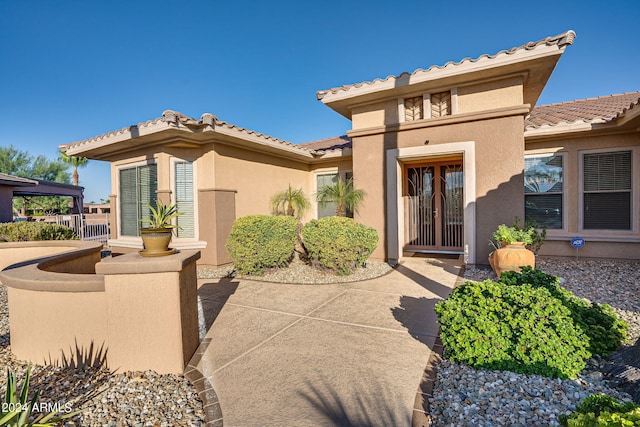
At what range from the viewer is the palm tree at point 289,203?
1060cm

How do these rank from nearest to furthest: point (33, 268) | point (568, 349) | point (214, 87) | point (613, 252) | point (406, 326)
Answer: point (568, 349)
point (33, 268)
point (406, 326)
point (613, 252)
point (214, 87)

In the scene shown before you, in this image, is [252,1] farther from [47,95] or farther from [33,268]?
[47,95]

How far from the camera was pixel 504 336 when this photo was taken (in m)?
3.28

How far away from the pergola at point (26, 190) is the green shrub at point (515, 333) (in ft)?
60.9

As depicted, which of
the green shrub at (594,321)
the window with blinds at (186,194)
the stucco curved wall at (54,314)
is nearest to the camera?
the green shrub at (594,321)

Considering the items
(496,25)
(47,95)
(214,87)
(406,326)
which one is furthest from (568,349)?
(47,95)

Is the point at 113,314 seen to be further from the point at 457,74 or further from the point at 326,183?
the point at 326,183

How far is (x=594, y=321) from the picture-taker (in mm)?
3598

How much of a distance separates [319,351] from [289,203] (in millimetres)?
7125

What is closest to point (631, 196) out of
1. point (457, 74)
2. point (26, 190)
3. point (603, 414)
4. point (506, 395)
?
point (457, 74)

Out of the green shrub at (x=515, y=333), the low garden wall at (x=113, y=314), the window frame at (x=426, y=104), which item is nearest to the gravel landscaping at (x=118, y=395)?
the low garden wall at (x=113, y=314)

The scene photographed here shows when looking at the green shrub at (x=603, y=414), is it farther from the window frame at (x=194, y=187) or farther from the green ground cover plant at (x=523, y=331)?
the window frame at (x=194, y=187)

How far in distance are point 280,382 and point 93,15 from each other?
11.6 m

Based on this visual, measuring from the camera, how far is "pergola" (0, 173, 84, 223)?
14727 mm
